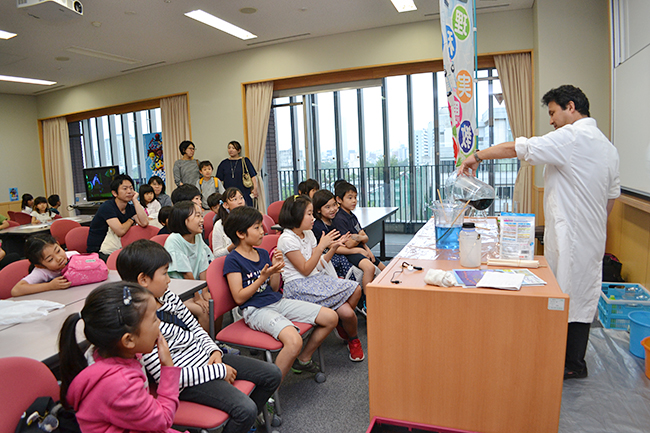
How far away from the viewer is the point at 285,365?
6.37ft

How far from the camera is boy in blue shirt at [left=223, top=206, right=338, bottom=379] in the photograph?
1.98m

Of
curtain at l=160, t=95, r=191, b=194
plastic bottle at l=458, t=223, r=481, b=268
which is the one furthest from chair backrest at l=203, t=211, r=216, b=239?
curtain at l=160, t=95, r=191, b=194

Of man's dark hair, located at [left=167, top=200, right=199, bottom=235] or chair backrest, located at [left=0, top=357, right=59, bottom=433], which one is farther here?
man's dark hair, located at [left=167, top=200, right=199, bottom=235]

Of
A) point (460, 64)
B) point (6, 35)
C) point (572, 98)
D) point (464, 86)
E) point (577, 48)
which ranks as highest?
point (6, 35)

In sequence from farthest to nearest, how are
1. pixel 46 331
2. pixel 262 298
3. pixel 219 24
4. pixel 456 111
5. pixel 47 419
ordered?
pixel 219 24 < pixel 456 111 < pixel 262 298 < pixel 46 331 < pixel 47 419

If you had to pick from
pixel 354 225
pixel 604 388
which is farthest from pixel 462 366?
pixel 354 225

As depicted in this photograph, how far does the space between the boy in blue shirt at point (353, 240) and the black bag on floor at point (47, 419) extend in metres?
2.06

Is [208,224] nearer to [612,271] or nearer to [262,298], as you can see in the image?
[262,298]

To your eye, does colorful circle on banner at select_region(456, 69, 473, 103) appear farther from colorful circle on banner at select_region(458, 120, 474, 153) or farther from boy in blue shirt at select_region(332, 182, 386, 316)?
boy in blue shirt at select_region(332, 182, 386, 316)

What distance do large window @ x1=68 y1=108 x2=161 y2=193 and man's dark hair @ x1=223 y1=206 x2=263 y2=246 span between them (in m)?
7.37

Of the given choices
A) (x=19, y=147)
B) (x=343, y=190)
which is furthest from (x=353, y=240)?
(x=19, y=147)

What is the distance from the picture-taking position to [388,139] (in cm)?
652

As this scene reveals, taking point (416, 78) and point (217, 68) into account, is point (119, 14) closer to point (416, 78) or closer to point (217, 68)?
point (217, 68)

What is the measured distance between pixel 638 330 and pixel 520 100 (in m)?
3.45
